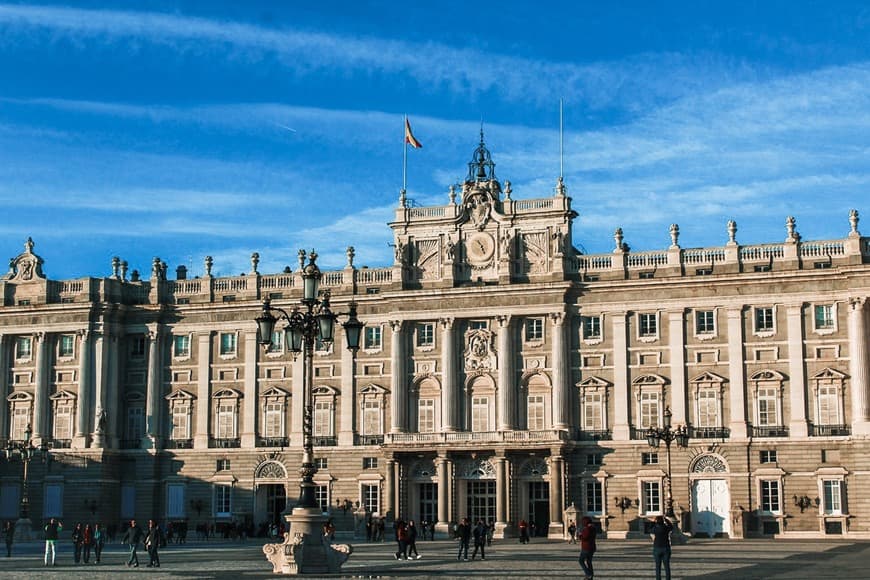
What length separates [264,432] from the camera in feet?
268

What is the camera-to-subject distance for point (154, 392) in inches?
3282

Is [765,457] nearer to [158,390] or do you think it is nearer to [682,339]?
[682,339]

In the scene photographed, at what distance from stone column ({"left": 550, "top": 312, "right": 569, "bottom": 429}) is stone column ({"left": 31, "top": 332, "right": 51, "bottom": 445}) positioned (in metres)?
31.8

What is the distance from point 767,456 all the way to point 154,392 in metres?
37.1

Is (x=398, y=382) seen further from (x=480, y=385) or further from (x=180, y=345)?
(x=180, y=345)

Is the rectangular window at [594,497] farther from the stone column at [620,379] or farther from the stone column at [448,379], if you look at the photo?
the stone column at [448,379]

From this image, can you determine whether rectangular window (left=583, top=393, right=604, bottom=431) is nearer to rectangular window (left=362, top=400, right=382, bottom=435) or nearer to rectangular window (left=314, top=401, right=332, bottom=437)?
rectangular window (left=362, top=400, right=382, bottom=435)

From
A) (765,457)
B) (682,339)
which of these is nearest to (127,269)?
(682,339)

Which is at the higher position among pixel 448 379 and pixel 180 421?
pixel 448 379

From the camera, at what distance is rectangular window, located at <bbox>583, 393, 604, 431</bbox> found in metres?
75.3

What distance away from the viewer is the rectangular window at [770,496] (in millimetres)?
71125

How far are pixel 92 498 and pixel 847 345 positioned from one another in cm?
4483

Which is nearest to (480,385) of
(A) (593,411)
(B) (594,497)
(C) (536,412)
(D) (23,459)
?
(C) (536,412)

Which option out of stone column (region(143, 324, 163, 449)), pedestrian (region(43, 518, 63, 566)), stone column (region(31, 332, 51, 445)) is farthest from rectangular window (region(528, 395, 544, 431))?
pedestrian (region(43, 518, 63, 566))
